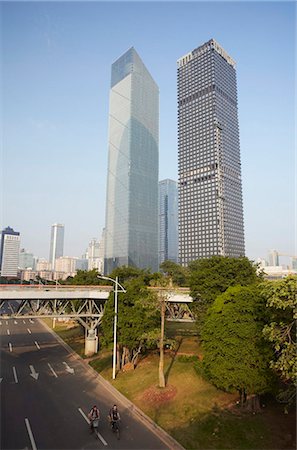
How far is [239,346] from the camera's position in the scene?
25531mm

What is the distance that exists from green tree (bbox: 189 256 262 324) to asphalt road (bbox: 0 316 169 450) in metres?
14.9

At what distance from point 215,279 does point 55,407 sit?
72.4 feet

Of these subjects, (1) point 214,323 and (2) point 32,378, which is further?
(2) point 32,378

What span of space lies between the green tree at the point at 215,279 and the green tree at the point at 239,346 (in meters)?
9.11

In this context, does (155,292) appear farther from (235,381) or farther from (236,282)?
(235,381)

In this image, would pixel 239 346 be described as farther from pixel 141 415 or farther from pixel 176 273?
pixel 176 273

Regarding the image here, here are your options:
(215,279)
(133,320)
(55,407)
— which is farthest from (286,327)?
(55,407)

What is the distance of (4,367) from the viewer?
40.8 meters

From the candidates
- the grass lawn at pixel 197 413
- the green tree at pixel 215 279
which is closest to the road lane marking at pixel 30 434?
the grass lawn at pixel 197 413

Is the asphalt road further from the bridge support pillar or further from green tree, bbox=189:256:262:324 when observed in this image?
green tree, bbox=189:256:262:324

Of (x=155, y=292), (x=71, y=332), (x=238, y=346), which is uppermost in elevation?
(x=155, y=292)

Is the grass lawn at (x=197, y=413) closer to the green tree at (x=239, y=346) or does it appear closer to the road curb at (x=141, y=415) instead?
the road curb at (x=141, y=415)

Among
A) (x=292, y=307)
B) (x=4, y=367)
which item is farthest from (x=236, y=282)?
(x=4, y=367)

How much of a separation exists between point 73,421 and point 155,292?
604 inches
